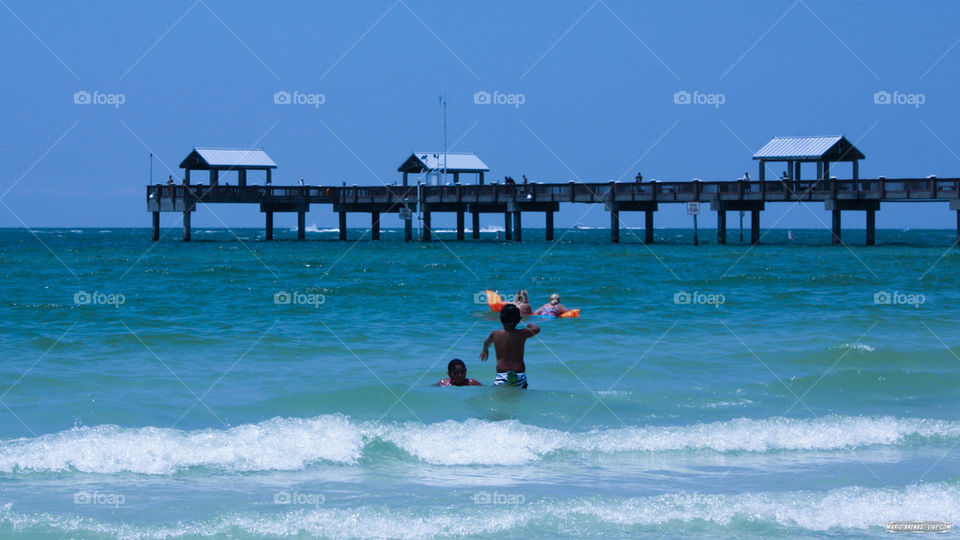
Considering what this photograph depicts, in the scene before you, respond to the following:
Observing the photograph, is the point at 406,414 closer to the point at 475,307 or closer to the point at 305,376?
the point at 305,376

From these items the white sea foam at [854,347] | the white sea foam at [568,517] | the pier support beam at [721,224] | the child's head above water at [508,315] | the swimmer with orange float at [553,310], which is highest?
the pier support beam at [721,224]

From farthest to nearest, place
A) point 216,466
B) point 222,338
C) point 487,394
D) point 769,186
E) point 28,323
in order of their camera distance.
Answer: point 769,186 → point 28,323 → point 222,338 → point 487,394 → point 216,466

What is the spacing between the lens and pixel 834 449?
10664 mm

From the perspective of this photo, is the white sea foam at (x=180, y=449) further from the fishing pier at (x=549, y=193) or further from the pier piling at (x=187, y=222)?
the pier piling at (x=187, y=222)

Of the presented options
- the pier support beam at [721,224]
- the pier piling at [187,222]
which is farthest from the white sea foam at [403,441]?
the pier piling at [187,222]

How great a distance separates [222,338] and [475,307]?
754 cm

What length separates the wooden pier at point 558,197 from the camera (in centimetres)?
5197

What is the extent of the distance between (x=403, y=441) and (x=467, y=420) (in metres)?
1.04

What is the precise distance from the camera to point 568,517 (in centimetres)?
815

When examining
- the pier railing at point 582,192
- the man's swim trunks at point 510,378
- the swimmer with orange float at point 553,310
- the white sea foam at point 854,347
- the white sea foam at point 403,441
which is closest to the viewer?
the white sea foam at point 403,441

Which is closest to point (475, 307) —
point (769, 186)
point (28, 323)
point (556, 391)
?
point (28, 323)

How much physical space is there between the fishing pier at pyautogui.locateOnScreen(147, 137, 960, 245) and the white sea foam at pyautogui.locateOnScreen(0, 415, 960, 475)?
137 ft

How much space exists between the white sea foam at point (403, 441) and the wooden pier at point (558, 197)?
41722 mm

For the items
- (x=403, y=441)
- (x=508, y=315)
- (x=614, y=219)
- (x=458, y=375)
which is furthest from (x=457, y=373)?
(x=614, y=219)
